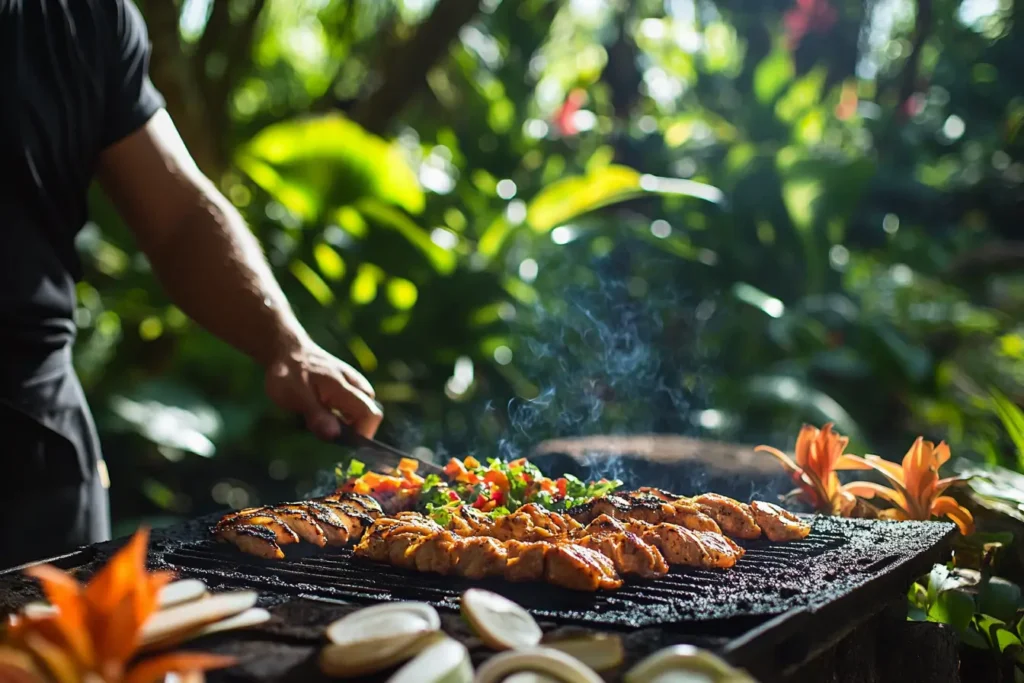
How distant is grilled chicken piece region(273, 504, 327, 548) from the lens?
2447mm

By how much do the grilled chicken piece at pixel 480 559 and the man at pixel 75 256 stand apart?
2.69 feet

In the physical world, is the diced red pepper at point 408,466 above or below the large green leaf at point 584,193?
below

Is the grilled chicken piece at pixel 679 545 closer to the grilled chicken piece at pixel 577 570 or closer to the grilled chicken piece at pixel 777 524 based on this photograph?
the grilled chicken piece at pixel 577 570

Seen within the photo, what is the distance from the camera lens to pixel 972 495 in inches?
126

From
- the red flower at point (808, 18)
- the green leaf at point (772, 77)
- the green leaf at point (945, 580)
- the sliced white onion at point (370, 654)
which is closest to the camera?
the sliced white onion at point (370, 654)

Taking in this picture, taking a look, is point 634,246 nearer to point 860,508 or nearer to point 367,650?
point 860,508

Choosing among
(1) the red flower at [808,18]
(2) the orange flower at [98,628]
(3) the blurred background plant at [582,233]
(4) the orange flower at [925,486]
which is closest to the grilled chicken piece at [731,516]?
(4) the orange flower at [925,486]

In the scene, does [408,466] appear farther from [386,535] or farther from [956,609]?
[956,609]

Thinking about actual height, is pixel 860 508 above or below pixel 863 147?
below

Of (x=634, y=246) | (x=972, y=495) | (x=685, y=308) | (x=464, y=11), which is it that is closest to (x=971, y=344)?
(x=685, y=308)

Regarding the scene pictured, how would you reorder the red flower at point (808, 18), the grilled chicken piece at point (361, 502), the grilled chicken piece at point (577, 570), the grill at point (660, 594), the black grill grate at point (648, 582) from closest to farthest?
the grill at point (660, 594)
the black grill grate at point (648, 582)
the grilled chicken piece at point (577, 570)
the grilled chicken piece at point (361, 502)
the red flower at point (808, 18)

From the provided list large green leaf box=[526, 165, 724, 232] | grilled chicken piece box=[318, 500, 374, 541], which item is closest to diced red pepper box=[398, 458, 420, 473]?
grilled chicken piece box=[318, 500, 374, 541]

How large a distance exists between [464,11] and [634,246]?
258cm

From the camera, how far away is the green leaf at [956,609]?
2787mm
